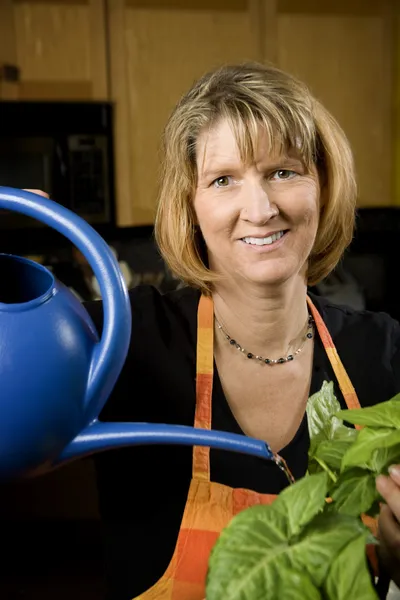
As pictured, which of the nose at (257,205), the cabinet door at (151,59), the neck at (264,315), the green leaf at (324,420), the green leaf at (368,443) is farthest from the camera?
the cabinet door at (151,59)

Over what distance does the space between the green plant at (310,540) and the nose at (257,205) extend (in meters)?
0.42

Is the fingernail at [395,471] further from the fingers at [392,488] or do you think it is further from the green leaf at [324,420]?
the green leaf at [324,420]

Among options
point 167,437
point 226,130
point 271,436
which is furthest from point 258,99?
point 167,437

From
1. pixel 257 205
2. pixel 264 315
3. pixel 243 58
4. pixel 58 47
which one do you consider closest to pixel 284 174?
pixel 257 205

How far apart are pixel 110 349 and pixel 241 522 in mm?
167

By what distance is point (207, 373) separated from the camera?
120cm

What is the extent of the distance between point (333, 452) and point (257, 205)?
Result: 0.42 m

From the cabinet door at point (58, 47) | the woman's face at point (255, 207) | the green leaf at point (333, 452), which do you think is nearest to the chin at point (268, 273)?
the woman's face at point (255, 207)

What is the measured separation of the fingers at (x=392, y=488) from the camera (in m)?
0.66

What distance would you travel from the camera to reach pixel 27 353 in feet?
1.95

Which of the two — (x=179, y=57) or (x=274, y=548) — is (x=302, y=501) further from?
(x=179, y=57)

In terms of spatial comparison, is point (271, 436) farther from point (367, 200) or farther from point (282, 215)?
point (367, 200)

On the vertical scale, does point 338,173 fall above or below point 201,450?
above

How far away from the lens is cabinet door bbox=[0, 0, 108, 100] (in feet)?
9.51
